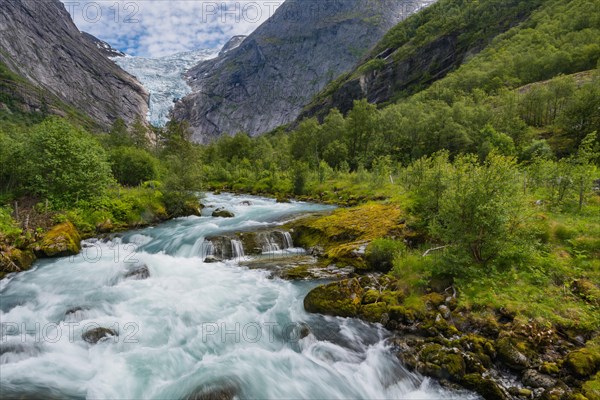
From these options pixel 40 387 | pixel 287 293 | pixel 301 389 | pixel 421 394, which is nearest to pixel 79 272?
pixel 40 387

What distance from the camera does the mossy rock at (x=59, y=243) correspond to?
718 inches

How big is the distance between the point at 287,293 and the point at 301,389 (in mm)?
5536

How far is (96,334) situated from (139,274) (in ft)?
17.9

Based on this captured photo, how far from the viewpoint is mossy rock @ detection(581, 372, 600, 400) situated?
7270mm

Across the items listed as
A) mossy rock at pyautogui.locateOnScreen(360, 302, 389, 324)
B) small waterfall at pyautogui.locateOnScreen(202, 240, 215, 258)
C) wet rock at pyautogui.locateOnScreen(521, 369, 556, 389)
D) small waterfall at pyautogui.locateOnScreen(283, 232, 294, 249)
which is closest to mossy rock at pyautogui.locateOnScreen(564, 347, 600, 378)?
wet rock at pyautogui.locateOnScreen(521, 369, 556, 389)

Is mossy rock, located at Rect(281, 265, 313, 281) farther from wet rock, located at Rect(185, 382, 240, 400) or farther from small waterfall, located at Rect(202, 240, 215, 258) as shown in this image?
wet rock, located at Rect(185, 382, 240, 400)

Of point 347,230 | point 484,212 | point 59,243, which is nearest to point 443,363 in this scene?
point 484,212

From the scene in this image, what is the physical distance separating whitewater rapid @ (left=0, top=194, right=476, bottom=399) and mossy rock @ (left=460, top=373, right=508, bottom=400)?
340 millimetres

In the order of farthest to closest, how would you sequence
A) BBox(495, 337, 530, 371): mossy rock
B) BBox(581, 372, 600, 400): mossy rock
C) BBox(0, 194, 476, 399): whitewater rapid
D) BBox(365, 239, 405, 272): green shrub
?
BBox(365, 239, 405, 272): green shrub → BBox(0, 194, 476, 399): whitewater rapid → BBox(495, 337, 530, 371): mossy rock → BBox(581, 372, 600, 400): mossy rock

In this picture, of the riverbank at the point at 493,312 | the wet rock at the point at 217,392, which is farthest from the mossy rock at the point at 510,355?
the wet rock at the point at 217,392

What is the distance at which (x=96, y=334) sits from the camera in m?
10.8

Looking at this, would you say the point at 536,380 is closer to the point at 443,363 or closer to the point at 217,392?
the point at 443,363

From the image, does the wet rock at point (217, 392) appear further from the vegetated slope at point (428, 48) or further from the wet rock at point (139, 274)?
the vegetated slope at point (428, 48)

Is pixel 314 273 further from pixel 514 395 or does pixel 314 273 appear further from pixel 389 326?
pixel 514 395
